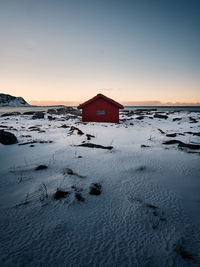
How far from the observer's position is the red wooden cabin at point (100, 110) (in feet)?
56.7

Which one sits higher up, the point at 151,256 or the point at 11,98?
the point at 11,98

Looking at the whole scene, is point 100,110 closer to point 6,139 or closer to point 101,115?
point 101,115

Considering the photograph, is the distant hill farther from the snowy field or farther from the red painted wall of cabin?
the snowy field

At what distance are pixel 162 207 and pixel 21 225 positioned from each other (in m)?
2.32

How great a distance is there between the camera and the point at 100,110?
1759 cm

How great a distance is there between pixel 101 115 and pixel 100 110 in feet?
2.12

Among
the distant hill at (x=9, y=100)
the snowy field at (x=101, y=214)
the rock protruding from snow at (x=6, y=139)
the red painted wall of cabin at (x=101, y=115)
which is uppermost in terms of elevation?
the distant hill at (x=9, y=100)

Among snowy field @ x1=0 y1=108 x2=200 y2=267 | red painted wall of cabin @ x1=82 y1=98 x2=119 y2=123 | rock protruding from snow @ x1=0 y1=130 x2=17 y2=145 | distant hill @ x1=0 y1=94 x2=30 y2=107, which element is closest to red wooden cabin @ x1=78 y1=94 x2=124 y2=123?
red painted wall of cabin @ x1=82 y1=98 x2=119 y2=123

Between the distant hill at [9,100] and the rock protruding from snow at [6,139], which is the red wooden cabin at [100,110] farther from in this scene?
the distant hill at [9,100]

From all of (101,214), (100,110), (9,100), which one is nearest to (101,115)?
(100,110)

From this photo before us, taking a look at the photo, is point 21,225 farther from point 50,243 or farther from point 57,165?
point 57,165

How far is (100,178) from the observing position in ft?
11.6

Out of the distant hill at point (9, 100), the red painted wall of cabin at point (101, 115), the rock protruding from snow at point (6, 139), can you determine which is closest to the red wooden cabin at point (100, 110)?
the red painted wall of cabin at point (101, 115)

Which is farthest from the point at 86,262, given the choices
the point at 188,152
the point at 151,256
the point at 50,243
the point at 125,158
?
the point at 188,152
